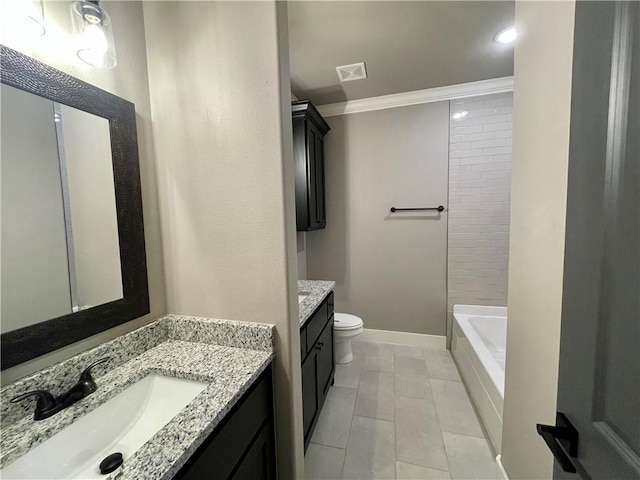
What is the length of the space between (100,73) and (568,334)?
1.64 m

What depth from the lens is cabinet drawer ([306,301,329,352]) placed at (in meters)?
1.57

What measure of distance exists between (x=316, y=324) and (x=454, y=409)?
1272 mm

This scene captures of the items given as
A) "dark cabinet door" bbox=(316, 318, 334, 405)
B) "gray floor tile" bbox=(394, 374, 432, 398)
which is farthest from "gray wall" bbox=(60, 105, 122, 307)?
"gray floor tile" bbox=(394, 374, 432, 398)

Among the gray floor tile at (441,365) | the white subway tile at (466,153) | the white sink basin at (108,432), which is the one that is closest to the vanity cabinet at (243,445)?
the white sink basin at (108,432)

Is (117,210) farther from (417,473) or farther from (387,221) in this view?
(387,221)

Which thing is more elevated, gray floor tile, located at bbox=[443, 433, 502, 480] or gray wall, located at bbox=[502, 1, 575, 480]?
gray wall, located at bbox=[502, 1, 575, 480]

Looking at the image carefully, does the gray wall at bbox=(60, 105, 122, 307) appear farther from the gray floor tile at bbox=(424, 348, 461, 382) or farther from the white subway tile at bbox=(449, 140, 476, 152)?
the white subway tile at bbox=(449, 140, 476, 152)

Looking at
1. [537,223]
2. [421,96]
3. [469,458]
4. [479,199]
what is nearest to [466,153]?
[479,199]

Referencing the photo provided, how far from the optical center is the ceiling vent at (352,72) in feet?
6.95

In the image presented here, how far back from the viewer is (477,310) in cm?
266

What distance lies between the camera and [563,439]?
1.89 ft

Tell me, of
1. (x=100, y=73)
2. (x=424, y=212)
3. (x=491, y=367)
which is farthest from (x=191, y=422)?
(x=424, y=212)

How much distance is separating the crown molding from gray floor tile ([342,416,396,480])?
9.49 feet

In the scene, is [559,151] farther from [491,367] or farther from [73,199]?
[73,199]
